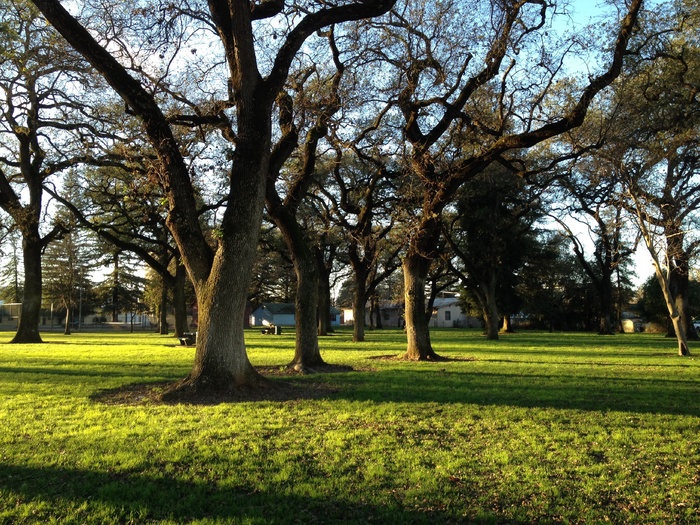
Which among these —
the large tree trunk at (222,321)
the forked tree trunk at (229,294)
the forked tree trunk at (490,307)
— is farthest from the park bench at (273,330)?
the large tree trunk at (222,321)

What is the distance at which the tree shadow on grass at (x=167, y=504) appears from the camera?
4.28 metres

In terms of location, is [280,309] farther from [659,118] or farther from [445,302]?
[659,118]

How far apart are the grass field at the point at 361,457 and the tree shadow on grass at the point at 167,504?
2cm

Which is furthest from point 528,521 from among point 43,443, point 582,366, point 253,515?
point 582,366

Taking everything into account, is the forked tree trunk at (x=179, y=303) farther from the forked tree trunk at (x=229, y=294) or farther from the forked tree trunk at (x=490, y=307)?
the forked tree trunk at (x=229, y=294)

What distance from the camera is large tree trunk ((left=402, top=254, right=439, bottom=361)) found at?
17.6 m

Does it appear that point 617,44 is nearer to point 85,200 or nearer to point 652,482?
point 652,482

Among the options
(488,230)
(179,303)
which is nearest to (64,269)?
(179,303)

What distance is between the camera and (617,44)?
12.4 metres

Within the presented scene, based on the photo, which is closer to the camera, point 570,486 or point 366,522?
point 366,522

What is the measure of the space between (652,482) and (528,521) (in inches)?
67.6

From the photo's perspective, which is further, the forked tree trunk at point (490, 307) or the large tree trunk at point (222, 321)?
the forked tree trunk at point (490, 307)

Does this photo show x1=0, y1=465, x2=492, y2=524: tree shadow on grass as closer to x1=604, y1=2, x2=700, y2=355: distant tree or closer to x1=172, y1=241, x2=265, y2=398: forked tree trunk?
x1=172, y1=241, x2=265, y2=398: forked tree trunk

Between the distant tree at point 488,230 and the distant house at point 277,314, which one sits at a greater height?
the distant tree at point 488,230
